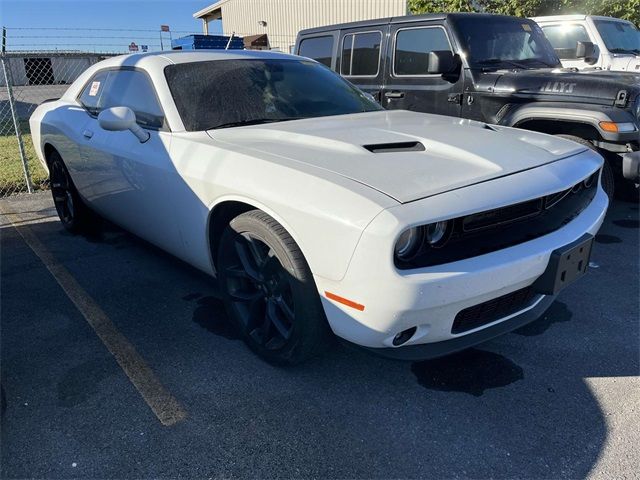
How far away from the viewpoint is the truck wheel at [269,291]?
2.32 m

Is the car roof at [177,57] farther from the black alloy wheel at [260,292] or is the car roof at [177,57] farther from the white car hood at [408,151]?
the black alloy wheel at [260,292]

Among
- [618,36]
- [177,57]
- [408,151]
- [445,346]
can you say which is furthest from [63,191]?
[618,36]

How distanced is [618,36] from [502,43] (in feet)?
12.1

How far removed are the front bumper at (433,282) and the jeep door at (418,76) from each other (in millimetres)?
3096

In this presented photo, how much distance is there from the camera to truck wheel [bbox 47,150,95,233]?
4.66 m

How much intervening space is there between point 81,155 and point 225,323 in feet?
6.34

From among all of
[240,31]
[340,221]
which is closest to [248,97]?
[340,221]

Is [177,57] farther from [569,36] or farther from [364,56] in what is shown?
[569,36]

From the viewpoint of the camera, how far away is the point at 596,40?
24.8ft

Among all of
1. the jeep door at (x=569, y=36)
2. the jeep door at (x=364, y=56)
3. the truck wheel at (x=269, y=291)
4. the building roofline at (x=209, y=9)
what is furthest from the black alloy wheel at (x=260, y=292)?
the building roofline at (x=209, y=9)

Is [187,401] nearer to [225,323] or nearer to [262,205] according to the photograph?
[225,323]

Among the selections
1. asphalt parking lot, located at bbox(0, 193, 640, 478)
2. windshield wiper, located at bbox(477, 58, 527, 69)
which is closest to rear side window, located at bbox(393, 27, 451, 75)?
windshield wiper, located at bbox(477, 58, 527, 69)

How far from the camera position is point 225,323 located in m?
3.18

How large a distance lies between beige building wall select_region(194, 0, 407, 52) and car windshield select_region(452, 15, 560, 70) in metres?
12.6
